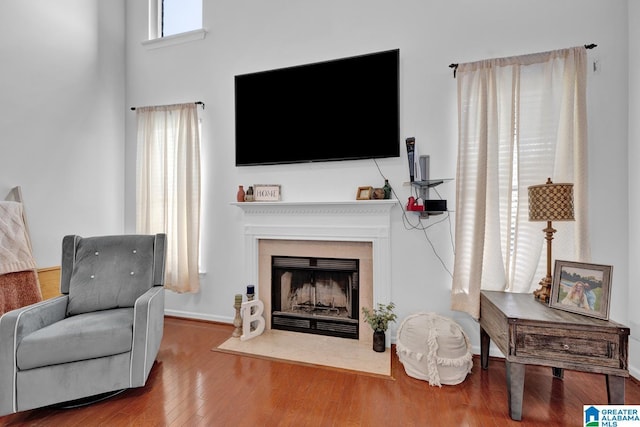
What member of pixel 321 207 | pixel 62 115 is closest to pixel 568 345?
pixel 321 207

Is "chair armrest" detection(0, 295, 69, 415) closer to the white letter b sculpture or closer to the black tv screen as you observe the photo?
the white letter b sculpture

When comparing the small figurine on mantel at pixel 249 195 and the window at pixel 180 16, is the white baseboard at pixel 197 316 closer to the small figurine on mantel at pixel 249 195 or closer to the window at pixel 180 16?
the small figurine on mantel at pixel 249 195

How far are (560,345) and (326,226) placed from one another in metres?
1.77

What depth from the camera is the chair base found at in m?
1.79

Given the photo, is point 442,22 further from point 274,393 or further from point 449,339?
point 274,393

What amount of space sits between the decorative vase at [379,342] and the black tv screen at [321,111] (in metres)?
1.51

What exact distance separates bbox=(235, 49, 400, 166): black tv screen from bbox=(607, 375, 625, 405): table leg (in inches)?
76.6

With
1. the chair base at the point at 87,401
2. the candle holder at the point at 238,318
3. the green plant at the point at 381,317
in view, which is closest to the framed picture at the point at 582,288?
the green plant at the point at 381,317

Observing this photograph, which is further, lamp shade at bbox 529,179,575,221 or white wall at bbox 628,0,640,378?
white wall at bbox 628,0,640,378

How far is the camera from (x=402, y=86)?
2.56m

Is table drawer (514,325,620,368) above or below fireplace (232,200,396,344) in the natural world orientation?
below

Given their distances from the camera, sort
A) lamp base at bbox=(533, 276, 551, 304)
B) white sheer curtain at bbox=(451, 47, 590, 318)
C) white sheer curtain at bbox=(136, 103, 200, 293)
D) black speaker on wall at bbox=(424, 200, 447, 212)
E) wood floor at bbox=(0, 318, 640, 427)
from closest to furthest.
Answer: wood floor at bbox=(0, 318, 640, 427), lamp base at bbox=(533, 276, 551, 304), white sheer curtain at bbox=(451, 47, 590, 318), black speaker on wall at bbox=(424, 200, 447, 212), white sheer curtain at bbox=(136, 103, 200, 293)

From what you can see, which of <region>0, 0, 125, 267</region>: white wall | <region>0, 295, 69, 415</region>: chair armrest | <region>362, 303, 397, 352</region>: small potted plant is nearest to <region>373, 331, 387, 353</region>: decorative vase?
<region>362, 303, 397, 352</region>: small potted plant

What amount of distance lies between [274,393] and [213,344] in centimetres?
97
